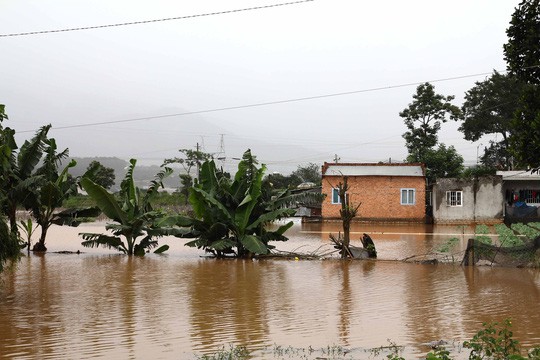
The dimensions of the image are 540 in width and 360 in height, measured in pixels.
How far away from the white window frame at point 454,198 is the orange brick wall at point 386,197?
161 centimetres

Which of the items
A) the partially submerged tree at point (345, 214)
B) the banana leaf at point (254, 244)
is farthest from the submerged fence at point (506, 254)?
the banana leaf at point (254, 244)

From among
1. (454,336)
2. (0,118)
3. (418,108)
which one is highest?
(418,108)

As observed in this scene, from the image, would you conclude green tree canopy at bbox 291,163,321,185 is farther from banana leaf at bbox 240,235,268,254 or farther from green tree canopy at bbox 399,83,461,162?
banana leaf at bbox 240,235,268,254

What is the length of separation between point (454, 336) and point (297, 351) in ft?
8.71

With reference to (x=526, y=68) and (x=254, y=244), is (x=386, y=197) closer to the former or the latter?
(x=254, y=244)

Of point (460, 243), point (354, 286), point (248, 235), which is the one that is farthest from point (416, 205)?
point (354, 286)

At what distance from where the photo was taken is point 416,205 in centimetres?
4578

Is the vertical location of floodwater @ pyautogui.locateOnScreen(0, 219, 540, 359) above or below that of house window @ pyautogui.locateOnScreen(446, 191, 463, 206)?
below

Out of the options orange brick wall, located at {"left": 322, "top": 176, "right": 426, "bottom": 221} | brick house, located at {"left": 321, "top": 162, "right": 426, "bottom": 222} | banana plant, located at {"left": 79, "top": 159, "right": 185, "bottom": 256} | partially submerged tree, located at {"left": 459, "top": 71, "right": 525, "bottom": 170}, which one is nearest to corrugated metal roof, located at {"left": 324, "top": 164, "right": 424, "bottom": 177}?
brick house, located at {"left": 321, "top": 162, "right": 426, "bottom": 222}

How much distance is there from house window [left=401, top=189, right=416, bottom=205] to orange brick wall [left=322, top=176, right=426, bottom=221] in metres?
0.20

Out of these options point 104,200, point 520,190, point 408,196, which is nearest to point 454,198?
point 408,196

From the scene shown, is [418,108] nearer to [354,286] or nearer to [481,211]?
[481,211]

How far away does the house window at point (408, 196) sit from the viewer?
45.8 m

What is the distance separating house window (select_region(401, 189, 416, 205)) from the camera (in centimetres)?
4578
